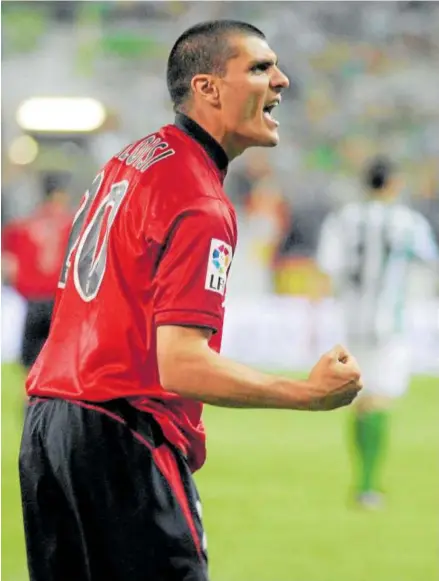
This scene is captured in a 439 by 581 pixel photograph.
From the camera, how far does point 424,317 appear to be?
1223 centimetres

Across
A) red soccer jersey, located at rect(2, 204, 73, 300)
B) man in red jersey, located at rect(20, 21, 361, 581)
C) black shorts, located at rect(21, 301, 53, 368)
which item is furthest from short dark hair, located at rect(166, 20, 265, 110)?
black shorts, located at rect(21, 301, 53, 368)

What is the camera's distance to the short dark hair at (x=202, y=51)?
2580mm

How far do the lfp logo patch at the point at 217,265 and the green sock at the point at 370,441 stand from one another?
442 centimetres

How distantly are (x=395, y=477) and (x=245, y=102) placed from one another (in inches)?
210

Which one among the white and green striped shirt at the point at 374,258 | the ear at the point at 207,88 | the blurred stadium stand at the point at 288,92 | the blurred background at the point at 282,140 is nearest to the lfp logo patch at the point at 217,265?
the ear at the point at 207,88

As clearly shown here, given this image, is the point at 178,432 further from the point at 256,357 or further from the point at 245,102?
the point at 256,357

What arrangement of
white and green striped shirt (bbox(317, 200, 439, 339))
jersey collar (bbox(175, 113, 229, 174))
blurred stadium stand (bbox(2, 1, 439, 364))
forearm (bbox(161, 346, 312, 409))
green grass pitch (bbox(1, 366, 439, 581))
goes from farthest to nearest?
blurred stadium stand (bbox(2, 1, 439, 364)) < white and green striped shirt (bbox(317, 200, 439, 339)) < green grass pitch (bbox(1, 366, 439, 581)) < jersey collar (bbox(175, 113, 229, 174)) < forearm (bbox(161, 346, 312, 409))

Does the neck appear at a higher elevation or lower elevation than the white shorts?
higher

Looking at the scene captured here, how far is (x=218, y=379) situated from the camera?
229cm

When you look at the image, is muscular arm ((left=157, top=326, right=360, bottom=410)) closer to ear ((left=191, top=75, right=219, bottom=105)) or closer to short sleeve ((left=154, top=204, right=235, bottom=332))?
short sleeve ((left=154, top=204, right=235, bottom=332))

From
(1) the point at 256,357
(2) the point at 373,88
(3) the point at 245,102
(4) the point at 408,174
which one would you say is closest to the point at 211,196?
(3) the point at 245,102

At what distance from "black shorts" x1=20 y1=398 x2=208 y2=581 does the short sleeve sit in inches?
9.6

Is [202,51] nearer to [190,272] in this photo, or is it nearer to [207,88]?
[207,88]

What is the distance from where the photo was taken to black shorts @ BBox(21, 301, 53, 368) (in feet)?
26.0
